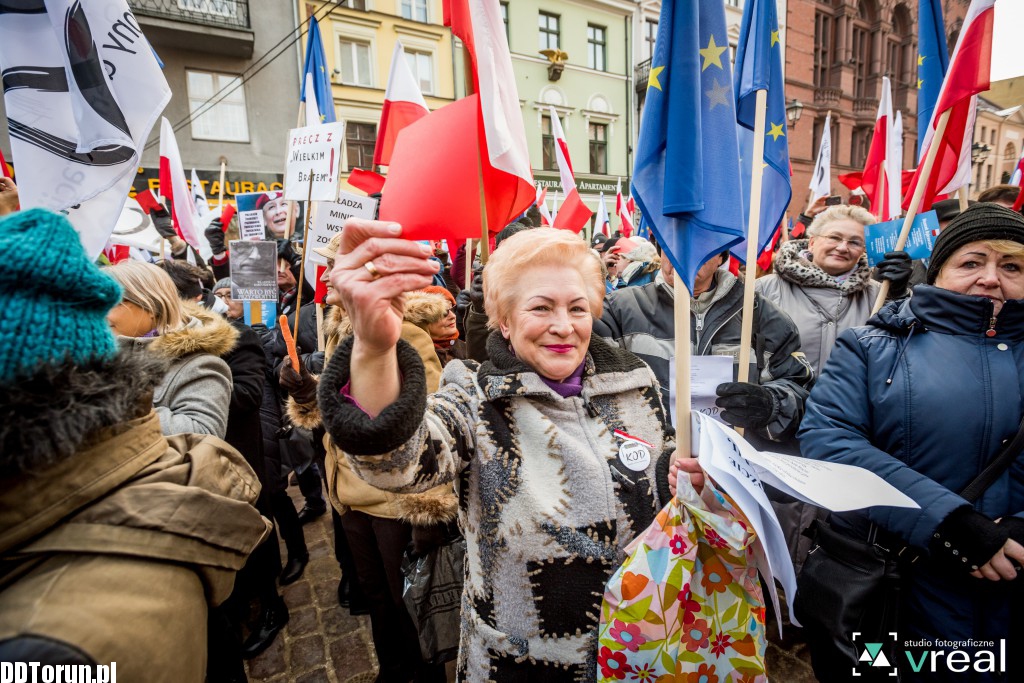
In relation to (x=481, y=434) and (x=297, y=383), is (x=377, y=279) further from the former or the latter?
(x=297, y=383)

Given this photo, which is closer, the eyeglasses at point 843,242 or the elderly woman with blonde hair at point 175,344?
the elderly woman with blonde hair at point 175,344

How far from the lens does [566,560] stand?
1.30 metres

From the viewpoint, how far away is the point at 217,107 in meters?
15.2

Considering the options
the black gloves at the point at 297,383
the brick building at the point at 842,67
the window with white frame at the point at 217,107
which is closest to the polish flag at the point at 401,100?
the black gloves at the point at 297,383

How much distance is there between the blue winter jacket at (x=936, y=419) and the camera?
1.61 metres

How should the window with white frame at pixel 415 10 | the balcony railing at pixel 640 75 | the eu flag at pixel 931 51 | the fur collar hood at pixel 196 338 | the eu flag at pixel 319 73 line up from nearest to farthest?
the fur collar hood at pixel 196 338 < the eu flag at pixel 931 51 < the eu flag at pixel 319 73 < the window with white frame at pixel 415 10 < the balcony railing at pixel 640 75

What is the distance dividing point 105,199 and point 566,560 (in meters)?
2.10

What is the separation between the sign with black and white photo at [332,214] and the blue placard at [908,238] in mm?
2815

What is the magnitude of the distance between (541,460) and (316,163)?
118 inches

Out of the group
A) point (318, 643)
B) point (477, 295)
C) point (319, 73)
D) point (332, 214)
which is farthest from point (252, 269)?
point (319, 73)

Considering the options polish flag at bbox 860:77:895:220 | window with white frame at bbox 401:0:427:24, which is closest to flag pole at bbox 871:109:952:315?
polish flag at bbox 860:77:895:220

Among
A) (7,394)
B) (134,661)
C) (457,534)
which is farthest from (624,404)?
(7,394)

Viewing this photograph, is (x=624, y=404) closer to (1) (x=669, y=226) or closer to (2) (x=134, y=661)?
(1) (x=669, y=226)

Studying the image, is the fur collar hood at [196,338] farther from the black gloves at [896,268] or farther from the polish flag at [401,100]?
the black gloves at [896,268]
